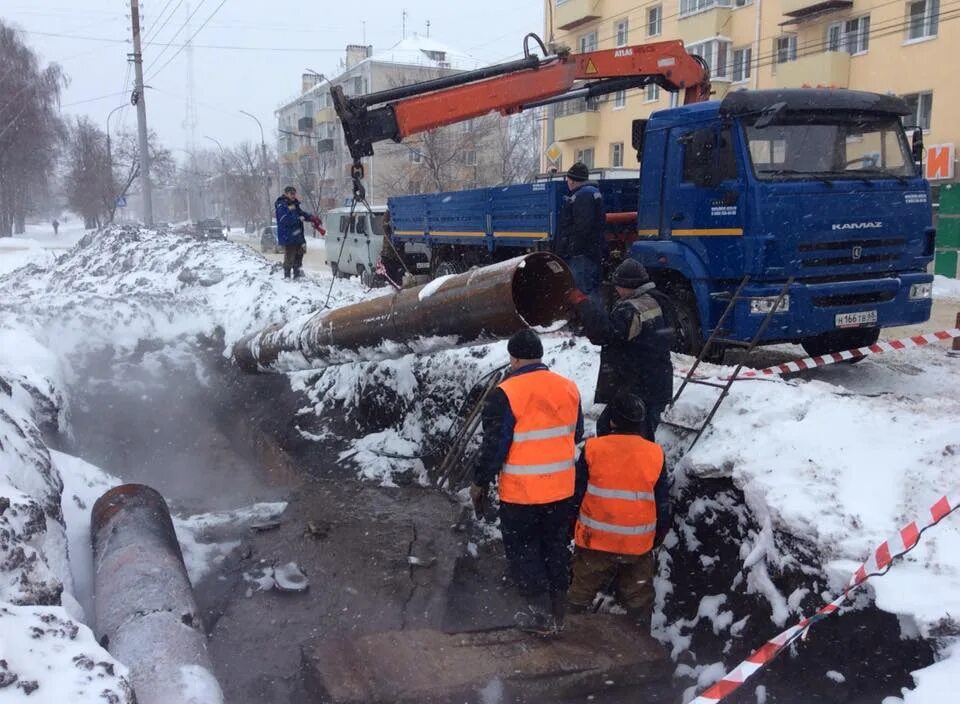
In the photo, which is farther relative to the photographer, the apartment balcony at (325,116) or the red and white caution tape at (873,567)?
the apartment balcony at (325,116)

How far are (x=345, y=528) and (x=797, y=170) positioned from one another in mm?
4808

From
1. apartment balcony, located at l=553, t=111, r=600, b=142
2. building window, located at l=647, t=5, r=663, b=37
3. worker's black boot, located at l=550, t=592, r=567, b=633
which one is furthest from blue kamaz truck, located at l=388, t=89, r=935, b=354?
apartment balcony, located at l=553, t=111, r=600, b=142

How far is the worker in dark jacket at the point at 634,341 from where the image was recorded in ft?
15.0

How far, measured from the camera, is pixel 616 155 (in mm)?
29594

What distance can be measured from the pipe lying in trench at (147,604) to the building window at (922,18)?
71.7 feet

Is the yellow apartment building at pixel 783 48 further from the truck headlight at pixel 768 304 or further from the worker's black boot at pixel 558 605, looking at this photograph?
the worker's black boot at pixel 558 605

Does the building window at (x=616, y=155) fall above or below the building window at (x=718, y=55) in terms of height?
below

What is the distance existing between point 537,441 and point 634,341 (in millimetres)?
988

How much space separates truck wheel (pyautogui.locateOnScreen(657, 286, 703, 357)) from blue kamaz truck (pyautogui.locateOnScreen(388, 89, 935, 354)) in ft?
0.04

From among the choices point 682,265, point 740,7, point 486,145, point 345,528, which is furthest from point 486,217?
point 486,145

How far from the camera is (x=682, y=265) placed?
6.89 m

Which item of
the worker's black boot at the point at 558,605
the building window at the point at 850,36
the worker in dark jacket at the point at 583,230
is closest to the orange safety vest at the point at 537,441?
the worker's black boot at the point at 558,605

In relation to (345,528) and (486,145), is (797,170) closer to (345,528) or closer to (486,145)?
(345,528)

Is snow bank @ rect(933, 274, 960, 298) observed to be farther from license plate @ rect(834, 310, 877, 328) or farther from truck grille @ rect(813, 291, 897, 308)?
license plate @ rect(834, 310, 877, 328)
